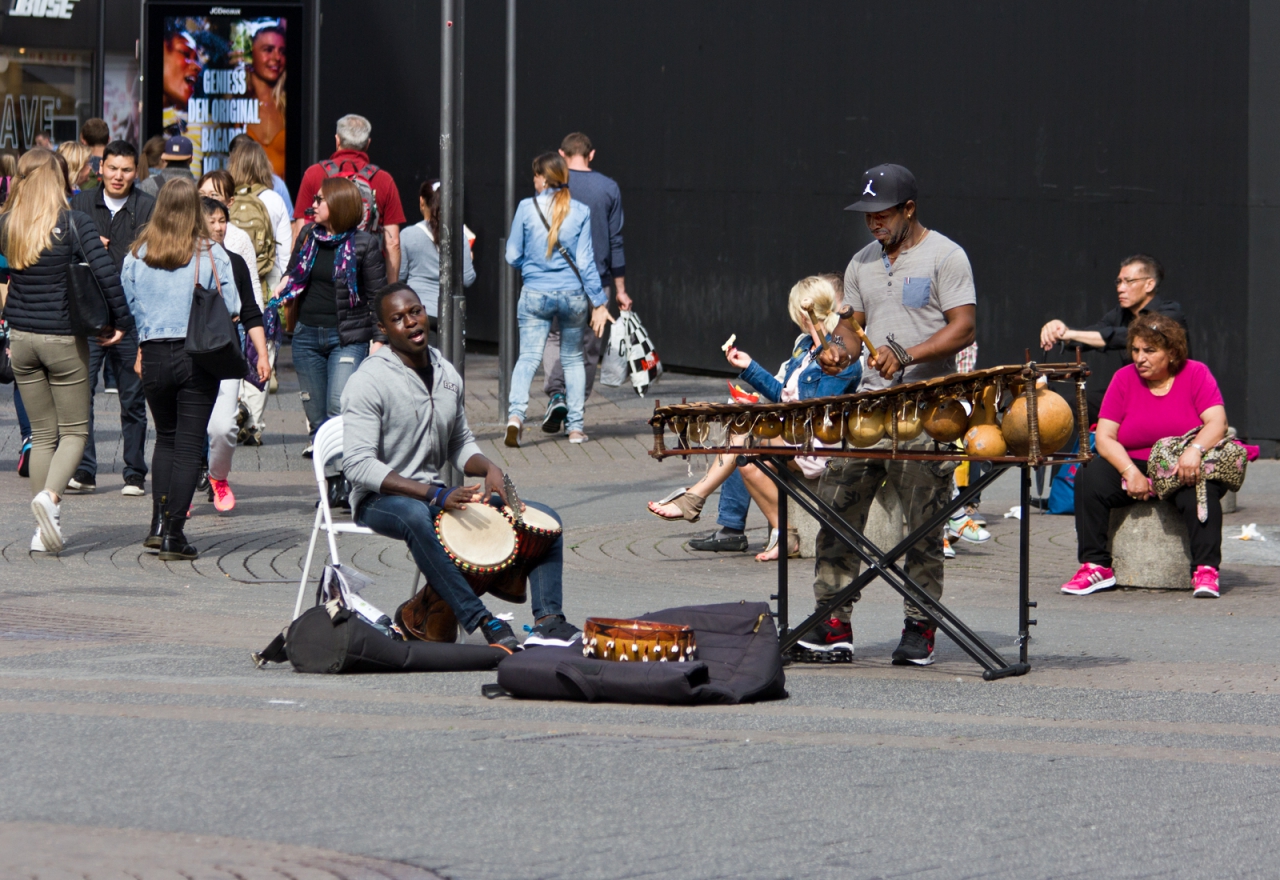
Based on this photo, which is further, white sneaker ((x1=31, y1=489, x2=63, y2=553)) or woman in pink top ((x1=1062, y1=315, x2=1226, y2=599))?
white sneaker ((x1=31, y1=489, x2=63, y2=553))

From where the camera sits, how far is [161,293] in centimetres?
1002

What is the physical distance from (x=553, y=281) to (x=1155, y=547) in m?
5.76

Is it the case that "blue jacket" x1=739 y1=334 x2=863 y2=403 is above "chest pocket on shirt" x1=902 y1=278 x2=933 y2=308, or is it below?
below

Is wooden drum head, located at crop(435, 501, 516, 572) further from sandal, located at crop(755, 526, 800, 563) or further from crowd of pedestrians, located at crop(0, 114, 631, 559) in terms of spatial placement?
sandal, located at crop(755, 526, 800, 563)

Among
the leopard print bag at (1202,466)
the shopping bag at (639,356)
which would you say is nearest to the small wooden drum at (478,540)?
the leopard print bag at (1202,466)

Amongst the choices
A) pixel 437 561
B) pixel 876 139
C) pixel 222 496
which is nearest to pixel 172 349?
pixel 222 496

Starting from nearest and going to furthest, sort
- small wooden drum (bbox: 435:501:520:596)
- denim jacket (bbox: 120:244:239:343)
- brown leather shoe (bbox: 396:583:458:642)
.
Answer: small wooden drum (bbox: 435:501:520:596) < brown leather shoe (bbox: 396:583:458:642) < denim jacket (bbox: 120:244:239:343)

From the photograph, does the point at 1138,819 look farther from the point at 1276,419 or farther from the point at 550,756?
the point at 1276,419

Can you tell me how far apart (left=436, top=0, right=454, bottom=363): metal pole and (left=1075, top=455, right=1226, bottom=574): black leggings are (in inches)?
126

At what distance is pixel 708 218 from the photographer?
58.7 feet

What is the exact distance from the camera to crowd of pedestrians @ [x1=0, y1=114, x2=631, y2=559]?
9.99 meters

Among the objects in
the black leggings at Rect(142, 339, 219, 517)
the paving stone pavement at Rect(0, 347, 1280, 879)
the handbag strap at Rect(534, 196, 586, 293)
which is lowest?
the paving stone pavement at Rect(0, 347, 1280, 879)

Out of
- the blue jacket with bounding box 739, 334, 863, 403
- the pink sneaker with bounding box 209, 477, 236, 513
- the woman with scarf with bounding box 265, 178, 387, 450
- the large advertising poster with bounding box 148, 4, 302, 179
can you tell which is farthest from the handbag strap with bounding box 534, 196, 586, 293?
the large advertising poster with bounding box 148, 4, 302, 179

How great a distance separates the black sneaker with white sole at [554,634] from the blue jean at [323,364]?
4345 millimetres
